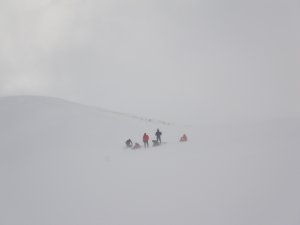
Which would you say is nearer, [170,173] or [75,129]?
[170,173]

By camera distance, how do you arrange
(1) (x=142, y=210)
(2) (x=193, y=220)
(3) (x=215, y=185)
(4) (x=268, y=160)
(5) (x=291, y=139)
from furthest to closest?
1. (5) (x=291, y=139)
2. (4) (x=268, y=160)
3. (3) (x=215, y=185)
4. (1) (x=142, y=210)
5. (2) (x=193, y=220)

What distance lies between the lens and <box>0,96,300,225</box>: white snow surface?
1012 centimetres

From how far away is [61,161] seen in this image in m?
16.5

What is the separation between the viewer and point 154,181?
12.6m

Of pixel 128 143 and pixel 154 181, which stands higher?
pixel 128 143

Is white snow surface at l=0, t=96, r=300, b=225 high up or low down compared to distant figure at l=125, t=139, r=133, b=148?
down

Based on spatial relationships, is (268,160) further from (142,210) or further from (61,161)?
(61,161)

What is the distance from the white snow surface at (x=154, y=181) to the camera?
1012 centimetres

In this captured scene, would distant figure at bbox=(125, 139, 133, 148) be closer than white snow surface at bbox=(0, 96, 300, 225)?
No

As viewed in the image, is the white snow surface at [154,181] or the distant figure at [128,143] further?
the distant figure at [128,143]

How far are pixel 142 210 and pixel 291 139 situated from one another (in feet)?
27.6

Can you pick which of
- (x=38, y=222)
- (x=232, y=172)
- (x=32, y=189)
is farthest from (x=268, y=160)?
(x=32, y=189)

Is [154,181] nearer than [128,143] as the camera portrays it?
Yes

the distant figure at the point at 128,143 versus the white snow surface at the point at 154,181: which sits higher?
the distant figure at the point at 128,143
